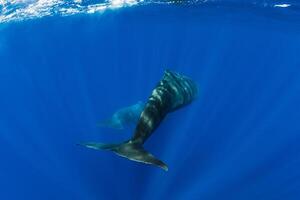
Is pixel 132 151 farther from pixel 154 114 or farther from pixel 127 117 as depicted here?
pixel 127 117

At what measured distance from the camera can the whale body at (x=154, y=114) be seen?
6.78m

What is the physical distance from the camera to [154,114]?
7828mm

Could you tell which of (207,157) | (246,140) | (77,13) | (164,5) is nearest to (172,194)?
(207,157)

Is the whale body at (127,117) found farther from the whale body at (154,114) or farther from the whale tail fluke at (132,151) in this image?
the whale tail fluke at (132,151)

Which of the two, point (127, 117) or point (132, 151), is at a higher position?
point (132, 151)

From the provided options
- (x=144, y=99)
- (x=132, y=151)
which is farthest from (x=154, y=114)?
(x=144, y=99)

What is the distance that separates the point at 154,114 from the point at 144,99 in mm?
13199

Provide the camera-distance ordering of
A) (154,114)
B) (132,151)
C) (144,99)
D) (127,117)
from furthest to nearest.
Answer: (144,99)
(127,117)
(154,114)
(132,151)

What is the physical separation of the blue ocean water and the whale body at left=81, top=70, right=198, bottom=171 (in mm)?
4791

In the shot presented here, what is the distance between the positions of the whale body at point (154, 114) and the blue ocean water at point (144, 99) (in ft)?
15.7

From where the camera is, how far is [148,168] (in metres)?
13.9

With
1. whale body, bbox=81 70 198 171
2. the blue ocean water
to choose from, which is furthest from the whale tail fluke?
the blue ocean water

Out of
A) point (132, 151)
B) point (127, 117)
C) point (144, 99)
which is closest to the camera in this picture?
point (132, 151)

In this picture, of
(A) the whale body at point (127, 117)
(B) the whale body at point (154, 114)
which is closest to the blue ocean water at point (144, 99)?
(A) the whale body at point (127, 117)
